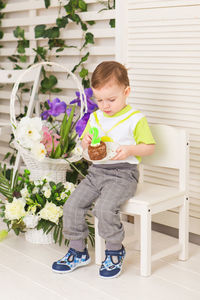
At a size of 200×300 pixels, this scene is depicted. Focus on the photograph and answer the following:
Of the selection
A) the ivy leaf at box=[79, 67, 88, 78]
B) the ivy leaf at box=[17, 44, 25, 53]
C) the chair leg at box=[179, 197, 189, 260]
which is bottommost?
the chair leg at box=[179, 197, 189, 260]

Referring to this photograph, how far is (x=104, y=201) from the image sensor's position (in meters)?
2.02

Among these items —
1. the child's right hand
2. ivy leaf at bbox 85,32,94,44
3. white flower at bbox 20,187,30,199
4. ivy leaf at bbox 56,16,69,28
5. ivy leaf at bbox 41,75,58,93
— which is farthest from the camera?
ivy leaf at bbox 41,75,58,93

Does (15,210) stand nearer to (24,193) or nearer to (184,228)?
(24,193)

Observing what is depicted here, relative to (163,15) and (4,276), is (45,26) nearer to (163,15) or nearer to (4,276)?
(163,15)

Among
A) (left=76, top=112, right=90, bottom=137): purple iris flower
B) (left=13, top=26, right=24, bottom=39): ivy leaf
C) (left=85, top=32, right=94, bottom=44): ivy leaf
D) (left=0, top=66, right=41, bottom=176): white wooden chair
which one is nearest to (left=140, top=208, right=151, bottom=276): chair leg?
(left=76, top=112, right=90, bottom=137): purple iris flower

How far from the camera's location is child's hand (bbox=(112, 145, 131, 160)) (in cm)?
201

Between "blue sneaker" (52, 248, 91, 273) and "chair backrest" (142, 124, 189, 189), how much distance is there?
493mm

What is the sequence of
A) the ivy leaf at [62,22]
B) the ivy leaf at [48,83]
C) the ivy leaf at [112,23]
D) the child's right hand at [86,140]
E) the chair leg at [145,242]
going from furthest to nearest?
1. the ivy leaf at [48,83]
2. the ivy leaf at [62,22]
3. the ivy leaf at [112,23]
4. the child's right hand at [86,140]
5. the chair leg at [145,242]

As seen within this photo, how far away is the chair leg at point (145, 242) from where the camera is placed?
199cm

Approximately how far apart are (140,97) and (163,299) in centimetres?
103

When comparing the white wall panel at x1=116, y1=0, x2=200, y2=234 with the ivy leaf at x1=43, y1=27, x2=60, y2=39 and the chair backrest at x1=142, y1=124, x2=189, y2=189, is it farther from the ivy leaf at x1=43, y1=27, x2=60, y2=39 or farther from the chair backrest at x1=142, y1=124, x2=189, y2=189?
the ivy leaf at x1=43, y1=27, x2=60, y2=39

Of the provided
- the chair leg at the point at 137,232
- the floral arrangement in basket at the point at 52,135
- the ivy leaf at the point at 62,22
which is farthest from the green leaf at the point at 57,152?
the ivy leaf at the point at 62,22

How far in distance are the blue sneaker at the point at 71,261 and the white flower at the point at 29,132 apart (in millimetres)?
498

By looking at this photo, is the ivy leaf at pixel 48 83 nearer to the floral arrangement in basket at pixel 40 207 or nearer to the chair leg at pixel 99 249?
the floral arrangement in basket at pixel 40 207
